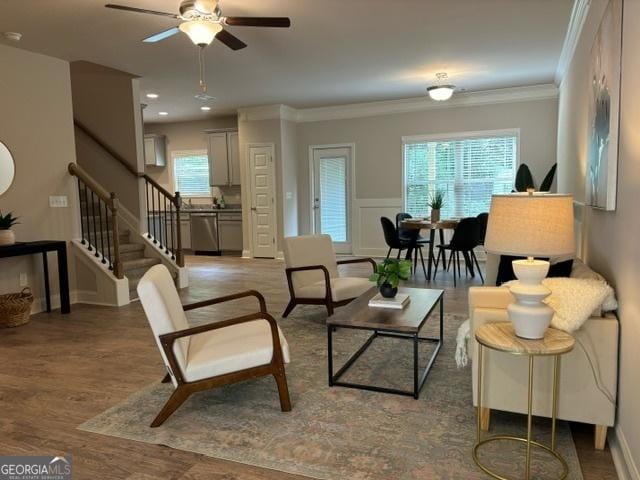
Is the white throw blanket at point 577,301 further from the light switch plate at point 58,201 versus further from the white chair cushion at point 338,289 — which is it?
the light switch plate at point 58,201

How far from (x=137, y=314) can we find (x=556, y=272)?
3.86 m

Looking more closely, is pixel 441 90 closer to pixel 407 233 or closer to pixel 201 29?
pixel 407 233

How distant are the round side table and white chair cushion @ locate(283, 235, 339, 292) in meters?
2.30

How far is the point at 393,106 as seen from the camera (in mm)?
7750

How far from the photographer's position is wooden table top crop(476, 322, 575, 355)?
1.85 metres

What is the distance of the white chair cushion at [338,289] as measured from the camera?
4051 mm

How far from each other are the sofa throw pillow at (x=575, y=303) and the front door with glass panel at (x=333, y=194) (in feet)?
20.9

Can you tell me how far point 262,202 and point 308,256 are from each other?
4219 mm

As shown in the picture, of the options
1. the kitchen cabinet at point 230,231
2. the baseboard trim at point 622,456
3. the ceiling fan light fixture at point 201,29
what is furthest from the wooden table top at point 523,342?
the kitchen cabinet at point 230,231

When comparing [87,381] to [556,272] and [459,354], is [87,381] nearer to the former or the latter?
[459,354]

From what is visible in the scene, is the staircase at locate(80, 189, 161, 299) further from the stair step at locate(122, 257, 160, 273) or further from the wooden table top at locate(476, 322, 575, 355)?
the wooden table top at locate(476, 322, 575, 355)

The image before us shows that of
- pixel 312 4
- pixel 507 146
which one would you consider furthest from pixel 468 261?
pixel 312 4

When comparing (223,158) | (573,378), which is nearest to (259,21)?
(573,378)

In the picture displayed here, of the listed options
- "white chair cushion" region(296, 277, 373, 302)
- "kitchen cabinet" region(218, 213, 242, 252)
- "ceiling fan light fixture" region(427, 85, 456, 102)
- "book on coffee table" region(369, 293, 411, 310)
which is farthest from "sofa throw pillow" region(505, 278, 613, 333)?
"kitchen cabinet" region(218, 213, 242, 252)
